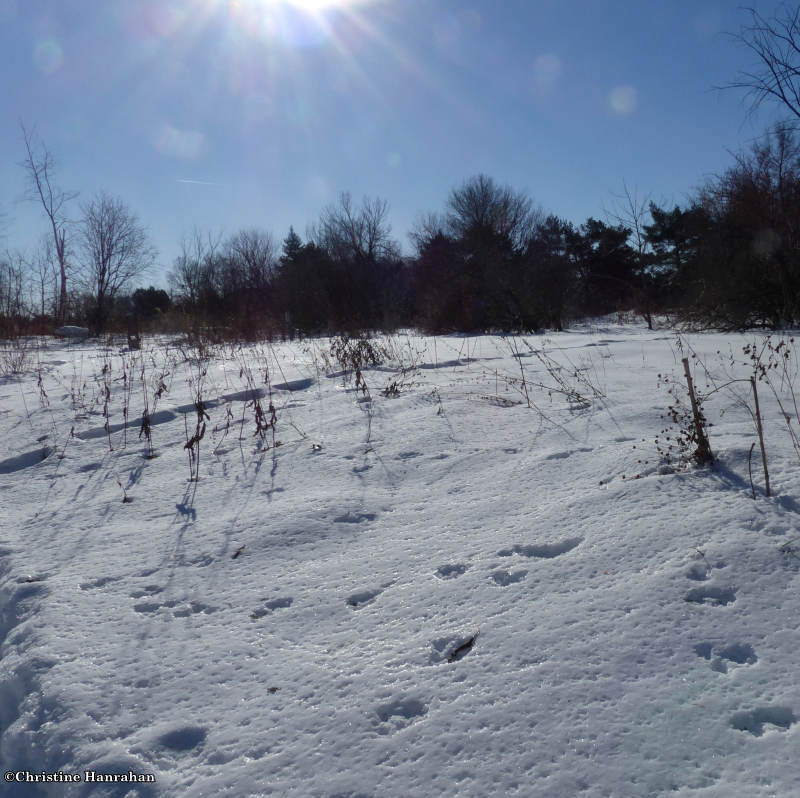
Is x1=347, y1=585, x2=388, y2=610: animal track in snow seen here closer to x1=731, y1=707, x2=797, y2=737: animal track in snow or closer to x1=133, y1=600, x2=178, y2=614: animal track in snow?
x1=133, y1=600, x2=178, y2=614: animal track in snow

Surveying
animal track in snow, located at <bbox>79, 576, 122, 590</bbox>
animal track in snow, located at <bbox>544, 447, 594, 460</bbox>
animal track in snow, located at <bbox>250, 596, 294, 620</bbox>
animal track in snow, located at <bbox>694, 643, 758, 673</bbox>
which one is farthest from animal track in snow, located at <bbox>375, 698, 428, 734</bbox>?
animal track in snow, located at <bbox>544, 447, 594, 460</bbox>

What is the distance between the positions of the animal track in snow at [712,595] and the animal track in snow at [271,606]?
1.06 meters

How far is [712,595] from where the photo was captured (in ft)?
4.36

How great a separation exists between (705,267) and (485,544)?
935cm

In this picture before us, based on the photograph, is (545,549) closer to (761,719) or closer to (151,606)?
(761,719)

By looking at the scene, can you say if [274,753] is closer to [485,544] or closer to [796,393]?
[485,544]

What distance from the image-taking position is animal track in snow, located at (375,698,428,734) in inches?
43.1

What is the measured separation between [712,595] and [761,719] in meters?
0.36

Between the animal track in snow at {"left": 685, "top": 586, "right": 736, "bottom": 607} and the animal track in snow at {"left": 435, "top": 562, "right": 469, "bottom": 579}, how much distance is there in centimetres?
59

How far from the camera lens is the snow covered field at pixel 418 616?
101cm

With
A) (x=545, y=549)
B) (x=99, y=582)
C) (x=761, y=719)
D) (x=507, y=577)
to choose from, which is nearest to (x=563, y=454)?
(x=545, y=549)

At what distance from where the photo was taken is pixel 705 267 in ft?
30.1

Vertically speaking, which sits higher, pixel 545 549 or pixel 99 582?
pixel 545 549

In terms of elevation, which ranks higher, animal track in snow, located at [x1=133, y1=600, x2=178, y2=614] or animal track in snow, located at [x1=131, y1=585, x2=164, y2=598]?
animal track in snow, located at [x1=131, y1=585, x2=164, y2=598]
